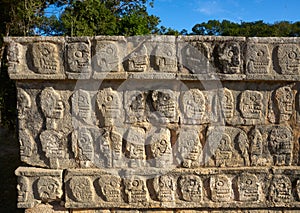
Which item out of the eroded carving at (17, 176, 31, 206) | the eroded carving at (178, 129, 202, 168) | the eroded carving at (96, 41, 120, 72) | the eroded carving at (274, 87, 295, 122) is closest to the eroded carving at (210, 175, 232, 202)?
the eroded carving at (178, 129, 202, 168)

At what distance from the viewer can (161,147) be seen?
2.85 meters

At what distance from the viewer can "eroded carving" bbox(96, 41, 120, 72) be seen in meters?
2.73

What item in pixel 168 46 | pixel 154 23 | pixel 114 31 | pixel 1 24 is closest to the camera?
pixel 168 46

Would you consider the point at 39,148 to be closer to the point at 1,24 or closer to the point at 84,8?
the point at 84,8

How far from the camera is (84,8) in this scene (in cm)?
635

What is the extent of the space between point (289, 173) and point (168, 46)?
5.79 feet

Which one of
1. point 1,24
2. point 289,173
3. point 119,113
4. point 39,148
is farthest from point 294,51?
point 1,24

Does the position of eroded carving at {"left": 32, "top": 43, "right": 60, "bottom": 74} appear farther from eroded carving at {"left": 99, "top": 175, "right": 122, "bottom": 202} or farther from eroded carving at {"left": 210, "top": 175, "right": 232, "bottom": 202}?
eroded carving at {"left": 210, "top": 175, "right": 232, "bottom": 202}

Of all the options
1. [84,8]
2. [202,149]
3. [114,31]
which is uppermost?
[84,8]

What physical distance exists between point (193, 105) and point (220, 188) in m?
0.89

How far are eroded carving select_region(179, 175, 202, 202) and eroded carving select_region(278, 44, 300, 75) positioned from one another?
1.41m

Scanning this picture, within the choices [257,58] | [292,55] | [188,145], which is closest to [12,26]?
[188,145]

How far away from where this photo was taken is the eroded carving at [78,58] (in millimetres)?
2740

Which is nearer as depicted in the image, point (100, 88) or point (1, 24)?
point (100, 88)
